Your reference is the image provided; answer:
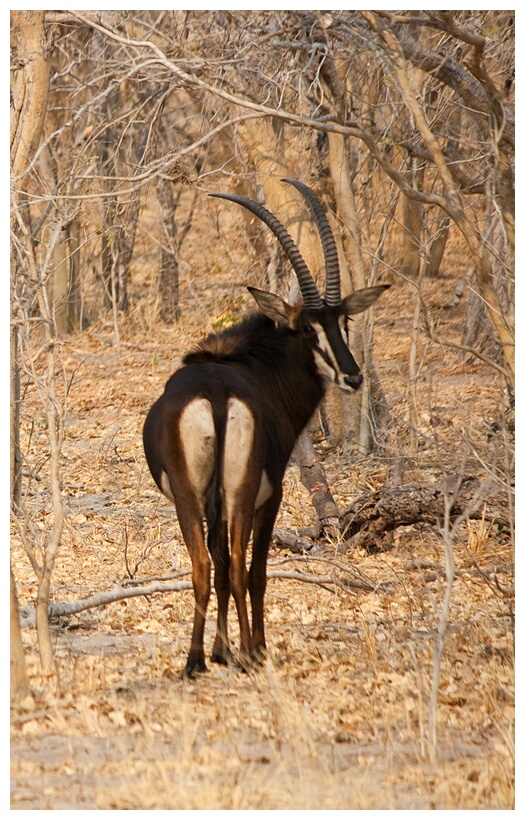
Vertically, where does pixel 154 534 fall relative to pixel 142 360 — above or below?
below

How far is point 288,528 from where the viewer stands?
1012 cm

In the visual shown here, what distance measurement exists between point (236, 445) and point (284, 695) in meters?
1.37

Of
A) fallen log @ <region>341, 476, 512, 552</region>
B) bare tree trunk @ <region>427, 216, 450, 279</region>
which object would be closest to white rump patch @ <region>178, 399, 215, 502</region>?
fallen log @ <region>341, 476, 512, 552</region>

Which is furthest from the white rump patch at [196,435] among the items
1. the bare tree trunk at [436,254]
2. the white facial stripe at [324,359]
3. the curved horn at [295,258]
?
the bare tree trunk at [436,254]

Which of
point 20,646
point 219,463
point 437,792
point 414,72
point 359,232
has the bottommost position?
point 437,792

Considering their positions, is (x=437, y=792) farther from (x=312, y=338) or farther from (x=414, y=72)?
(x=414, y=72)

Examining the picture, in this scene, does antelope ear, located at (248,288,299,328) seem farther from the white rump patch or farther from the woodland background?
the white rump patch

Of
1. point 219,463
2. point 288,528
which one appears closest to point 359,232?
point 288,528

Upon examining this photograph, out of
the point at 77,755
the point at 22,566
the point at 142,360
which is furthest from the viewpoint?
the point at 142,360

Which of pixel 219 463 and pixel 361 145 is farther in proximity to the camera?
pixel 361 145

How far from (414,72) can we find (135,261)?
55.4 ft

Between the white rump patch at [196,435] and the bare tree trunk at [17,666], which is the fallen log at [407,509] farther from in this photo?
the bare tree trunk at [17,666]

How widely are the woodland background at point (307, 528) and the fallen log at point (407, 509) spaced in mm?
29

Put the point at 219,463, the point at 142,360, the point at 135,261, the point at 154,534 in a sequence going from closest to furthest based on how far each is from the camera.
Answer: the point at 219,463 → the point at 154,534 → the point at 142,360 → the point at 135,261
